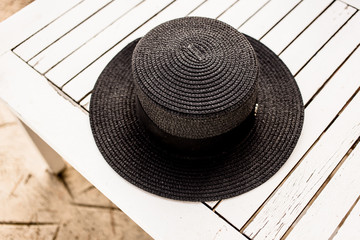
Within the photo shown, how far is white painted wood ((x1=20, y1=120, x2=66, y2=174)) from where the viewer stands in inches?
51.9

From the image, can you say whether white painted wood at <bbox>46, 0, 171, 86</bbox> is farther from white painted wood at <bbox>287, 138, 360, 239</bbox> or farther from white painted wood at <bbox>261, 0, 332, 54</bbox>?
white painted wood at <bbox>287, 138, 360, 239</bbox>

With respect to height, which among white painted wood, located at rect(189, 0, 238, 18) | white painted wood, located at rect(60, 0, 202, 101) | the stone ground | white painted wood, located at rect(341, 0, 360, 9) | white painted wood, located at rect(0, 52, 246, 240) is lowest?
the stone ground

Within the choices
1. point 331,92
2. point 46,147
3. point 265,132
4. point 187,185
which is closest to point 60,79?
point 46,147

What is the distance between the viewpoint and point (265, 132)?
105 cm

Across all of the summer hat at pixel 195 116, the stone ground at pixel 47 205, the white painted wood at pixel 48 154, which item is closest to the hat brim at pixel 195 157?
the summer hat at pixel 195 116

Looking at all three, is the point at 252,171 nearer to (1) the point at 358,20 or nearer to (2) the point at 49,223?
(1) the point at 358,20

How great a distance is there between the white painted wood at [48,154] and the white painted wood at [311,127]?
0.73 m

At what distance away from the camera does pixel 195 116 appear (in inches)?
34.5

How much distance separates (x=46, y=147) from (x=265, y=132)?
0.82 metres

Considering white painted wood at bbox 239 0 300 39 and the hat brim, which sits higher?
white painted wood at bbox 239 0 300 39

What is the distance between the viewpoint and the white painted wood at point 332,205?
946 millimetres

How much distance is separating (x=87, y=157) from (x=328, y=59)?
0.83m

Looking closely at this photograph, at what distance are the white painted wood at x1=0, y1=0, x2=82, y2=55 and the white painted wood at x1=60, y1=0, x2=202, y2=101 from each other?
19cm

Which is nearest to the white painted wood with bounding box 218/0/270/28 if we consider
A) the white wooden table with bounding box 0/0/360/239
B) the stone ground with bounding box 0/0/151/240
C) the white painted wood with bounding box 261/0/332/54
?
the white wooden table with bounding box 0/0/360/239
